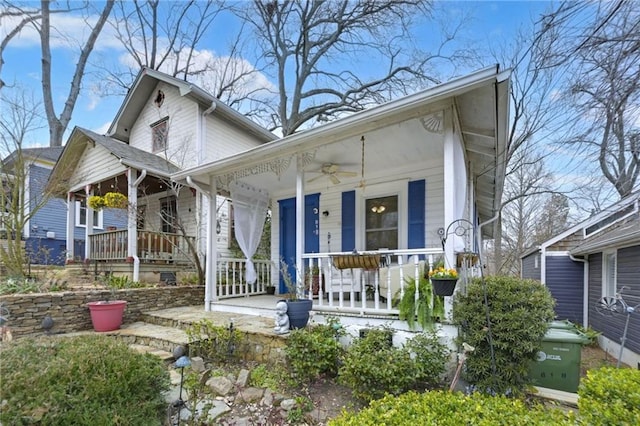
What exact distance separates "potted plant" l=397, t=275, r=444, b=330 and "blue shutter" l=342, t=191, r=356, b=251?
108 inches

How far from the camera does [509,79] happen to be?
3.25 metres

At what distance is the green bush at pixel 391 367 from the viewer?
2.99 meters

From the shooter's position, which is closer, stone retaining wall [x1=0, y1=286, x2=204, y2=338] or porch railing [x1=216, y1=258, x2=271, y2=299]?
stone retaining wall [x1=0, y1=286, x2=204, y2=338]

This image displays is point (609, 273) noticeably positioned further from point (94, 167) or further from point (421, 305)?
point (94, 167)

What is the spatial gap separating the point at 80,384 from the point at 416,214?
5.09 m

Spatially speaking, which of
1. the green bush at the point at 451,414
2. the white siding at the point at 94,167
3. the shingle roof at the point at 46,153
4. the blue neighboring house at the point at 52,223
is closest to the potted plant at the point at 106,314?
the white siding at the point at 94,167

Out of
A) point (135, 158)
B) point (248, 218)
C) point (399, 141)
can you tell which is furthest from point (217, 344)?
point (135, 158)

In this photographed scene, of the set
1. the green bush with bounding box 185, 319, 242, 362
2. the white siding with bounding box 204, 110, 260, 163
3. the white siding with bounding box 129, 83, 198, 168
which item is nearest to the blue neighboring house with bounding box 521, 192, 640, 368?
the green bush with bounding box 185, 319, 242, 362

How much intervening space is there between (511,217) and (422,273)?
46.7 ft

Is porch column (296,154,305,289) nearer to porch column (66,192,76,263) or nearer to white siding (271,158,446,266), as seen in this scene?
white siding (271,158,446,266)

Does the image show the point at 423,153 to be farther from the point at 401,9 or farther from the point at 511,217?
the point at 511,217

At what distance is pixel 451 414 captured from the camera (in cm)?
188

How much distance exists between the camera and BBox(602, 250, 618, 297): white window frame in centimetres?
664

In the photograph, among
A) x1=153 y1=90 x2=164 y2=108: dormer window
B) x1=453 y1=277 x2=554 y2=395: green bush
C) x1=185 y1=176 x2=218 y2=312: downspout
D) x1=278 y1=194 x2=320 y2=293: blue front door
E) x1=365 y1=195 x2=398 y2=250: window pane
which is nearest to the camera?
x1=453 y1=277 x2=554 y2=395: green bush
